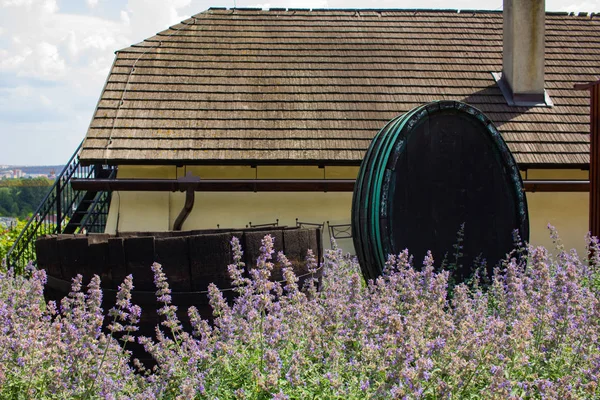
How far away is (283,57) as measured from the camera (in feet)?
43.6

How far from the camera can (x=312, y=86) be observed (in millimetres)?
12531

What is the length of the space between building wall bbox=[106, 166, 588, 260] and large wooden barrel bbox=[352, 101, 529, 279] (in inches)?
224

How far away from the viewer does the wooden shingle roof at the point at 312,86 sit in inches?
443

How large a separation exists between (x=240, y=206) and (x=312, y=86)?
2710 millimetres

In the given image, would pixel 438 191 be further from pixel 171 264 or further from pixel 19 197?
pixel 19 197

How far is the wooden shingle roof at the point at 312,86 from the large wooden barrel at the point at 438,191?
17.6 feet

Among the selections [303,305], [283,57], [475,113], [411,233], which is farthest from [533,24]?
[303,305]

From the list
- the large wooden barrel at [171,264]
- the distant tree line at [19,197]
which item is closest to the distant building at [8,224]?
the large wooden barrel at [171,264]

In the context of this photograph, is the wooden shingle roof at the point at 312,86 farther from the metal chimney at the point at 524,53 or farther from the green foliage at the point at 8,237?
the green foliage at the point at 8,237

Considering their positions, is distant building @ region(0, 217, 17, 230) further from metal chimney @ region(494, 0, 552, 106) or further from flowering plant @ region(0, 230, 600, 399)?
flowering plant @ region(0, 230, 600, 399)

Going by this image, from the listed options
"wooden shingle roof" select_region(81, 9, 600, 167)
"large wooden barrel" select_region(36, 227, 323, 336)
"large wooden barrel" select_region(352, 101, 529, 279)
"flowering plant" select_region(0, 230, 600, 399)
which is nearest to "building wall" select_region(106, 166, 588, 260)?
"wooden shingle roof" select_region(81, 9, 600, 167)

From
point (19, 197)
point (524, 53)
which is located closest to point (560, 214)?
point (524, 53)

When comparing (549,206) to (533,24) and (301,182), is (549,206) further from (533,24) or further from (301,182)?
(301,182)

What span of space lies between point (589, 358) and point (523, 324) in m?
0.48
